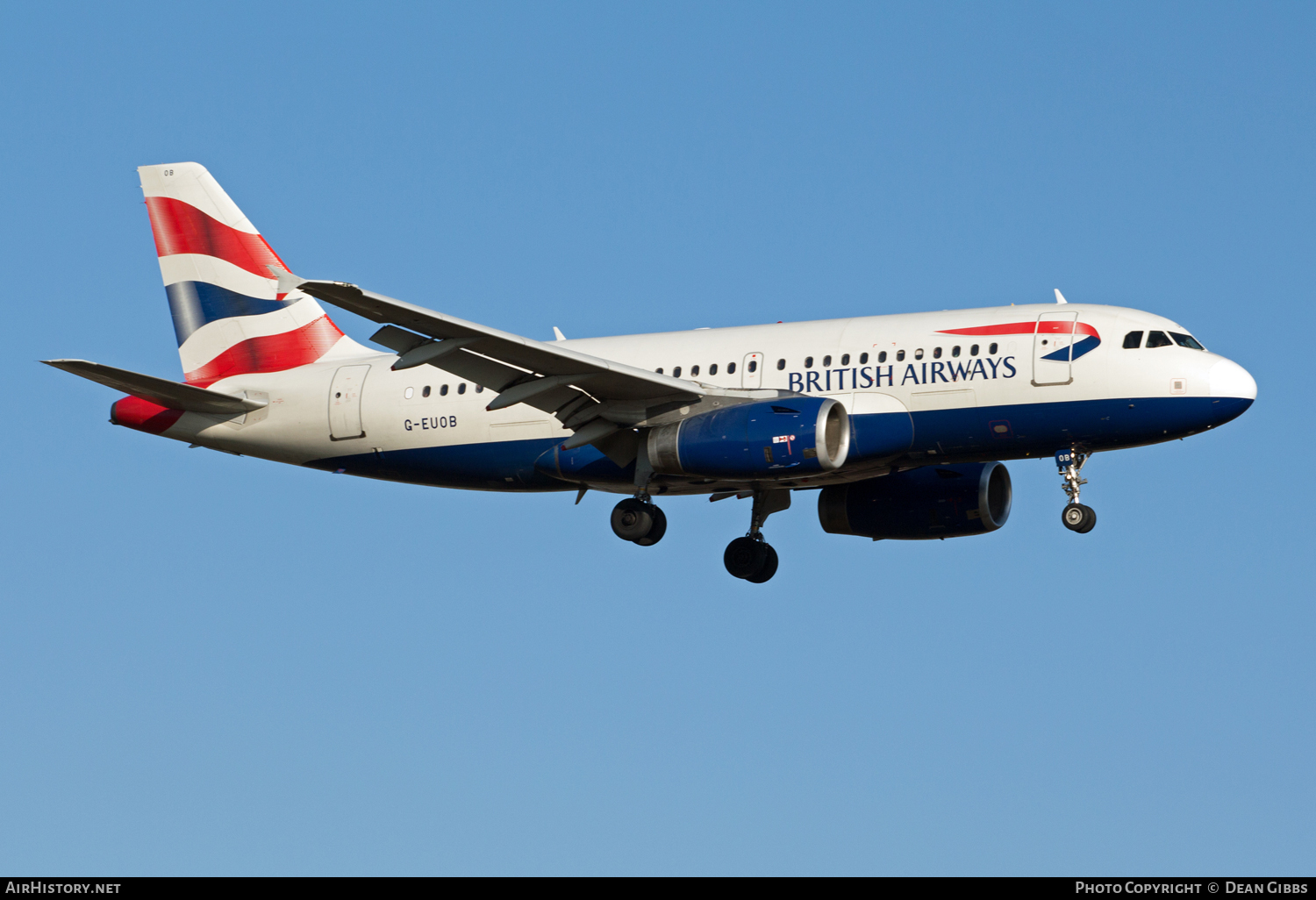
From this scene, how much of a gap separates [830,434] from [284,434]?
13228 mm

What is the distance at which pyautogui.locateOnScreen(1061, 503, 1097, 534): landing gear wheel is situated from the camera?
3500 cm

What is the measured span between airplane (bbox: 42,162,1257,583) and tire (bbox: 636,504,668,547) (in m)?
0.06

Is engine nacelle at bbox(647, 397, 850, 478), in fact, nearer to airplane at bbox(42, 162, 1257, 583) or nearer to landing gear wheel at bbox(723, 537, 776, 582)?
airplane at bbox(42, 162, 1257, 583)

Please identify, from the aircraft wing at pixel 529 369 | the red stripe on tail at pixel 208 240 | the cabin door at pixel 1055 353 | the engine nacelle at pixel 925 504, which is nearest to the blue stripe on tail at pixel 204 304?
the red stripe on tail at pixel 208 240

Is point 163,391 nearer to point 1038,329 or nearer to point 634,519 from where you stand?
point 634,519

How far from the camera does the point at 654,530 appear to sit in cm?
3775

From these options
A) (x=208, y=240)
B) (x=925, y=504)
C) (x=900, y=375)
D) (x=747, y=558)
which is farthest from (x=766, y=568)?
(x=208, y=240)

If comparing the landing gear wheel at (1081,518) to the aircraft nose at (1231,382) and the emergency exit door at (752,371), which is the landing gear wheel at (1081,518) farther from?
the emergency exit door at (752,371)

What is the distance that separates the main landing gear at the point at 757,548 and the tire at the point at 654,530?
3.23 meters

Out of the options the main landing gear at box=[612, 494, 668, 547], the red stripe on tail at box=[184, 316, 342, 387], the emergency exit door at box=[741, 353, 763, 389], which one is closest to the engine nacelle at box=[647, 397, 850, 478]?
the emergency exit door at box=[741, 353, 763, 389]

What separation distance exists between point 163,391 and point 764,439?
44.4 feet

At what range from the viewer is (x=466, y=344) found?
33031 mm

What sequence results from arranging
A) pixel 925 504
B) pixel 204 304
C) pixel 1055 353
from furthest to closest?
1. pixel 204 304
2. pixel 925 504
3. pixel 1055 353
